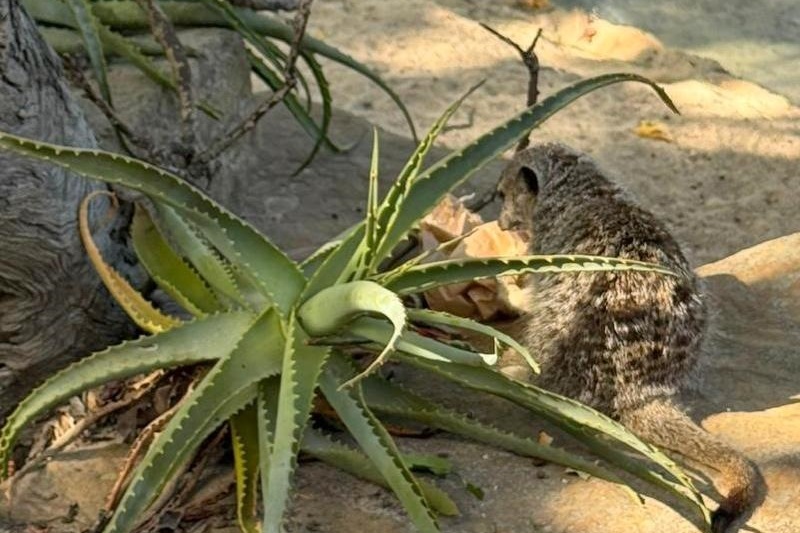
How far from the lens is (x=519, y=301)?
3213mm

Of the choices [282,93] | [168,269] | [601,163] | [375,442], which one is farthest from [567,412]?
[601,163]

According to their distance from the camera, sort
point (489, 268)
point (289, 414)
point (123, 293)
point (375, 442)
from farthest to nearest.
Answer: point (123, 293) → point (489, 268) → point (375, 442) → point (289, 414)

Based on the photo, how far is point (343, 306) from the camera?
2.27 metres

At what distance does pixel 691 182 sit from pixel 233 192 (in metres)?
1.95

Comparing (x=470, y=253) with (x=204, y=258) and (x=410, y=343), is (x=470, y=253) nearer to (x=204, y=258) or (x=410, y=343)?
(x=204, y=258)

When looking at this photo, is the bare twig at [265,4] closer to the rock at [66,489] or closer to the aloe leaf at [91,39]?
the aloe leaf at [91,39]

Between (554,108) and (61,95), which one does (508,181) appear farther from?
(61,95)

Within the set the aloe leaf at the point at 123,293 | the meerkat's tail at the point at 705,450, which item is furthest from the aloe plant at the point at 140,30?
the meerkat's tail at the point at 705,450

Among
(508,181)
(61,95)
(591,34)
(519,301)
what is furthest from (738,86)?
(61,95)

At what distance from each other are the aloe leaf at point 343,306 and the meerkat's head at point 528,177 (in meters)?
1.22

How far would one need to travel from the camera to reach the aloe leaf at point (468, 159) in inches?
98.6

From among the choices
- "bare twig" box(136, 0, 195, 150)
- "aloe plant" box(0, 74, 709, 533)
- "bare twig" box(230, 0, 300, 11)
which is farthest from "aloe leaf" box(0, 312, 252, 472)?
"bare twig" box(230, 0, 300, 11)

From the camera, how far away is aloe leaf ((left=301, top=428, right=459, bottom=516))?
234 centimetres

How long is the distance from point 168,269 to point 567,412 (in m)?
0.96
